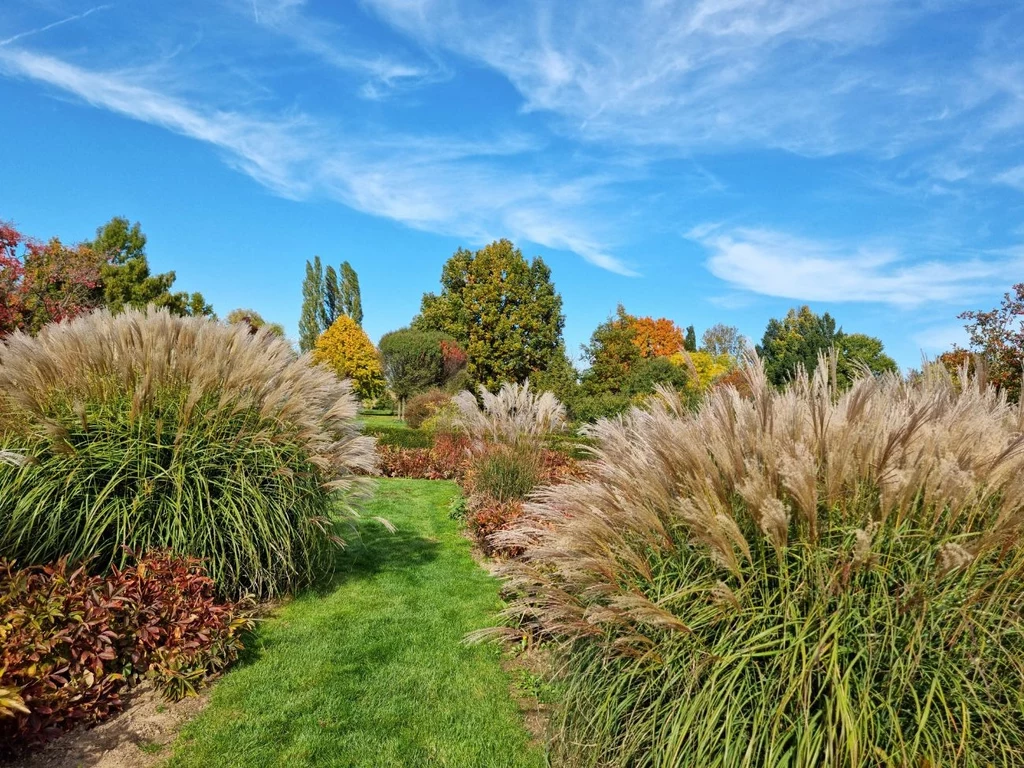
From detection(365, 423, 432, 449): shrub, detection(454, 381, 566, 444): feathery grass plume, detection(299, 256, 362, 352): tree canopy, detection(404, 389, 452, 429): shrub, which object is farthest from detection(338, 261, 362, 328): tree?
detection(454, 381, 566, 444): feathery grass plume

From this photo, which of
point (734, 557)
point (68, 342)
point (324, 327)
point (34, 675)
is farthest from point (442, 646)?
point (324, 327)

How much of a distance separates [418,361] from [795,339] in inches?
863

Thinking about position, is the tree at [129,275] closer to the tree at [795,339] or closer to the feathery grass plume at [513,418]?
the feathery grass plume at [513,418]

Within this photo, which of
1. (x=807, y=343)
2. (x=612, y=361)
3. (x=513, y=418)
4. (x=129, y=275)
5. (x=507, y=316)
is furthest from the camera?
(x=507, y=316)

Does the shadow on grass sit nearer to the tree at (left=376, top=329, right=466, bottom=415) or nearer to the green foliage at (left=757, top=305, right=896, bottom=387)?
the green foliage at (left=757, top=305, right=896, bottom=387)

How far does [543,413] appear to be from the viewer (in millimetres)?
7504

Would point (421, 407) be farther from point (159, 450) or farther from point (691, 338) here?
point (691, 338)

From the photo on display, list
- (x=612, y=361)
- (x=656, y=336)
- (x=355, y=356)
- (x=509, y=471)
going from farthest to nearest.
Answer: (x=656, y=336), (x=355, y=356), (x=612, y=361), (x=509, y=471)

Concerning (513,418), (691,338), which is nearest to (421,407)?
(513,418)

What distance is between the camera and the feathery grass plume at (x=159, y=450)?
148 inches

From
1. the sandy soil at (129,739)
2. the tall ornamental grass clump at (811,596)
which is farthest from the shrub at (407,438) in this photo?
the tall ornamental grass clump at (811,596)

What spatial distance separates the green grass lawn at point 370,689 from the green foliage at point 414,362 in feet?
80.2

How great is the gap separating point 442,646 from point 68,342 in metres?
3.46

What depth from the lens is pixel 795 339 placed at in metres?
34.0
